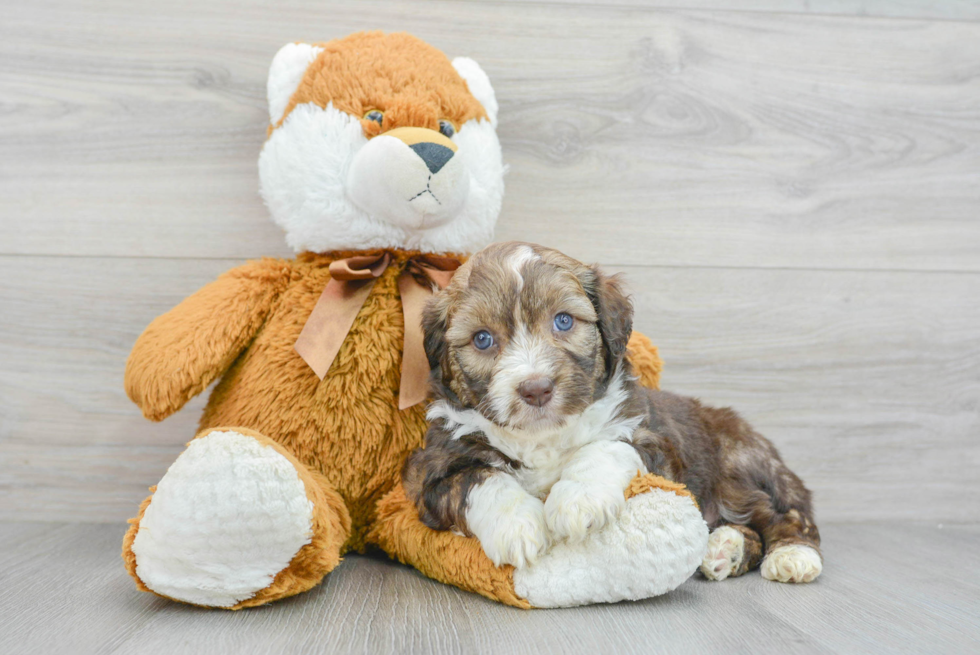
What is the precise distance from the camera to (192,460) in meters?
1.55

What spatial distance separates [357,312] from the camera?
2.02 metres

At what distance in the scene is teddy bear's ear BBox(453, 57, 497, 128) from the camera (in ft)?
7.32

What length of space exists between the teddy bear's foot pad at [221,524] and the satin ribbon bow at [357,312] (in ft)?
1.35

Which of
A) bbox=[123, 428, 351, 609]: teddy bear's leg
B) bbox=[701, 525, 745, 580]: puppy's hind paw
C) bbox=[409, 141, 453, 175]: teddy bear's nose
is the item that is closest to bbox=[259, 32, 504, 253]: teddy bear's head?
bbox=[409, 141, 453, 175]: teddy bear's nose

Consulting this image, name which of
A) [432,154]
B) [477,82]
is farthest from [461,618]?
[477,82]

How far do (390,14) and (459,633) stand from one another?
76.8 inches

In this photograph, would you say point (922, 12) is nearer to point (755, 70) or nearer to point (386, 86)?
point (755, 70)

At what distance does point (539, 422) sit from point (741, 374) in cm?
132

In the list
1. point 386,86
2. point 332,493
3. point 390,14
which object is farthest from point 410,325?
point 390,14

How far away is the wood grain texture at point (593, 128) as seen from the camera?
8.07 feet

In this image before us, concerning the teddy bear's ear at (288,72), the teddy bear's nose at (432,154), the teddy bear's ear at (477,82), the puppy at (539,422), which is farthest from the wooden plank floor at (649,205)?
the puppy at (539,422)

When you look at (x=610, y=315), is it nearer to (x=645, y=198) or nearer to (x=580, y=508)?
(x=580, y=508)

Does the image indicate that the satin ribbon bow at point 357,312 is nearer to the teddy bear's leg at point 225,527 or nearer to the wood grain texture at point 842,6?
the teddy bear's leg at point 225,527

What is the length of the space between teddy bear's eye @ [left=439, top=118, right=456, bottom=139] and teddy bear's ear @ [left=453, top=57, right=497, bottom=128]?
0.21 m
